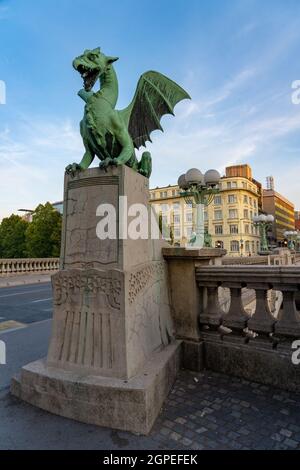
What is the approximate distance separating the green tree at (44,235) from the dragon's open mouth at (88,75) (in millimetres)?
31722

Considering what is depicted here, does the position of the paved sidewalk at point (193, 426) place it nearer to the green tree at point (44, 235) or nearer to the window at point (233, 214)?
the green tree at point (44, 235)

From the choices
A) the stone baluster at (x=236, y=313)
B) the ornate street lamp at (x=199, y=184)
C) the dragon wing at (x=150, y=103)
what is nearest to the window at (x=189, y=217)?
the ornate street lamp at (x=199, y=184)

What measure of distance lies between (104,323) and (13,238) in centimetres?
4365

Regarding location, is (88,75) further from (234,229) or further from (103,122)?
(234,229)

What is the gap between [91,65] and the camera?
3.00 metres

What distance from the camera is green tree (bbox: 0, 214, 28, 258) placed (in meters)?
40.3

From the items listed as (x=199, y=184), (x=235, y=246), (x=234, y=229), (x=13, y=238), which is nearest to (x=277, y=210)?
(x=234, y=229)

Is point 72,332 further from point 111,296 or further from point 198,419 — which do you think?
point 198,419

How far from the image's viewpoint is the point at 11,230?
139 feet

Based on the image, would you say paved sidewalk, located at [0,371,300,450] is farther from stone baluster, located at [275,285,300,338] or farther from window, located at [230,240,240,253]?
window, located at [230,240,240,253]

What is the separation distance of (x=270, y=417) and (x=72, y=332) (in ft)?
6.28

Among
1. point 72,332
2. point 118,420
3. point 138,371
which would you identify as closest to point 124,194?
point 72,332

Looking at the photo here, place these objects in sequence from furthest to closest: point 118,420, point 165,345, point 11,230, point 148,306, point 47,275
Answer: point 11,230, point 47,275, point 165,345, point 148,306, point 118,420

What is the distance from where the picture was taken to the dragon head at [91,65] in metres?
2.98
